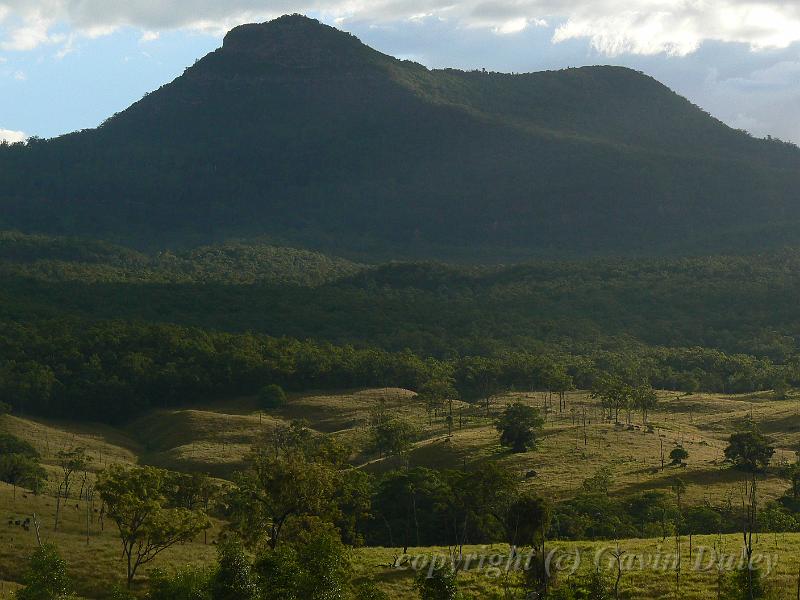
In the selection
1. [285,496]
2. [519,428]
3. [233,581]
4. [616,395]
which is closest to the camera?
[233,581]

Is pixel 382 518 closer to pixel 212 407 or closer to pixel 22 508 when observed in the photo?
pixel 22 508

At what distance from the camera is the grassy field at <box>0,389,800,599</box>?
5975cm

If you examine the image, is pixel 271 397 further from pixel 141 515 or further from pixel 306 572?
pixel 306 572

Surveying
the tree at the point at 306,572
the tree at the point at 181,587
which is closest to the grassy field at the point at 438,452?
the tree at the point at 306,572

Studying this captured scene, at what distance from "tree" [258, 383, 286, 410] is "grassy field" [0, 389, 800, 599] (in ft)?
5.98

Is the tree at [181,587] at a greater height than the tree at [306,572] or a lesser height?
lesser

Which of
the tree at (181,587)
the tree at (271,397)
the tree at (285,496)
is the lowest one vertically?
the tree at (271,397)

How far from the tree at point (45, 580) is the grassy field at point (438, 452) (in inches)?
269

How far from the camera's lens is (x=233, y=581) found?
49594mm

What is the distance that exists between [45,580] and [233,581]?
935 centimetres

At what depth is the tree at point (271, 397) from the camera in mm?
150875

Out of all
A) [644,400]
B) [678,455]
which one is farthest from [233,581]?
[644,400]

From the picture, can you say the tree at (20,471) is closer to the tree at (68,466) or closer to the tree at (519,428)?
the tree at (68,466)

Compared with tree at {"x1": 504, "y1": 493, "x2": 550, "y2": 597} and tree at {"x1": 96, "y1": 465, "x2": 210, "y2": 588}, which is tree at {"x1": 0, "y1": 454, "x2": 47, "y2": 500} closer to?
tree at {"x1": 96, "y1": 465, "x2": 210, "y2": 588}
